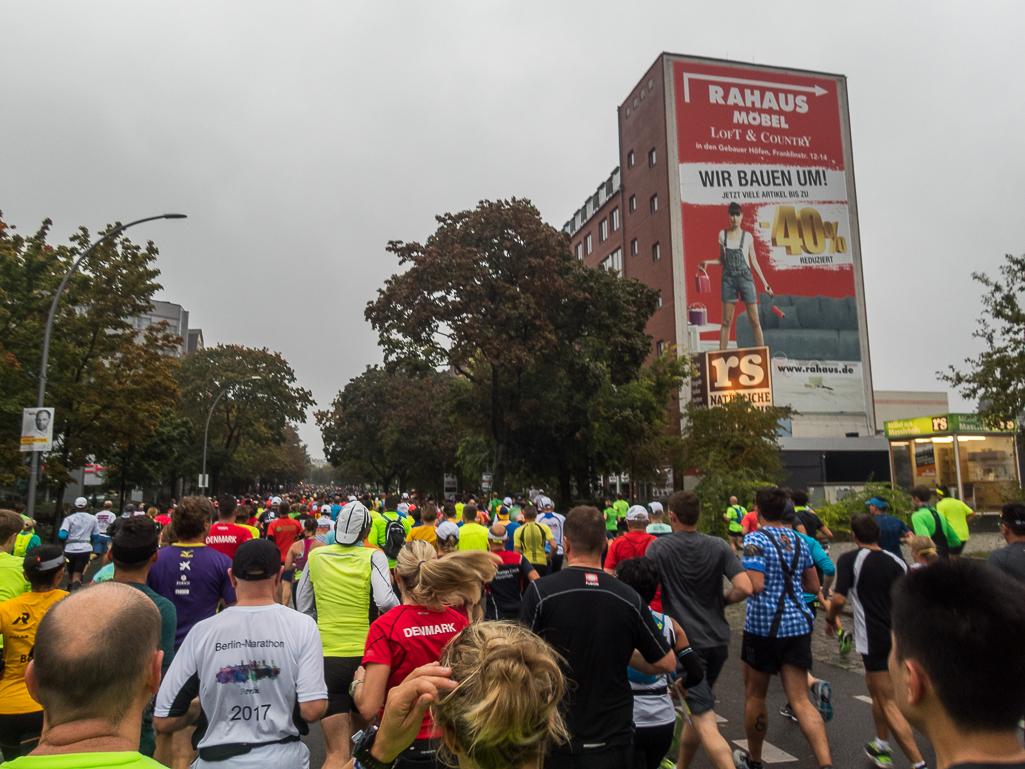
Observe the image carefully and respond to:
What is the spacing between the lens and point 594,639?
336 centimetres

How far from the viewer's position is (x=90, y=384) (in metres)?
23.1

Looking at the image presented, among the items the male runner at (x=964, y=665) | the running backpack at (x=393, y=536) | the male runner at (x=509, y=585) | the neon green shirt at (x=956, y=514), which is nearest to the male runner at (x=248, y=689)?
the male runner at (x=964, y=665)

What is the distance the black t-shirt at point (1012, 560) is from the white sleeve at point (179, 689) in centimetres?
477

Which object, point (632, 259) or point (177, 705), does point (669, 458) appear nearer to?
point (632, 259)

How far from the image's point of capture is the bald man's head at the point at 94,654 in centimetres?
171

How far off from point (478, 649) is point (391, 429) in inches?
2198

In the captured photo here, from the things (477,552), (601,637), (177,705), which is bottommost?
(177,705)

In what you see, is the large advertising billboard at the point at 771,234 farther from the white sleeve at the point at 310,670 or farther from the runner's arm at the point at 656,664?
the white sleeve at the point at 310,670

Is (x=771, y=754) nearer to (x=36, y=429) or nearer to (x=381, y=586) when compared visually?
(x=381, y=586)

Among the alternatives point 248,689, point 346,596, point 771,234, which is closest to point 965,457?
point 771,234

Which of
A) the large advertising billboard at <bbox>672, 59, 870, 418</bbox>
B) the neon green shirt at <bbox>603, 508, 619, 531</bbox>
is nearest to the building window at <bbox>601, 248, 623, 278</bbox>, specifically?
the large advertising billboard at <bbox>672, 59, 870, 418</bbox>

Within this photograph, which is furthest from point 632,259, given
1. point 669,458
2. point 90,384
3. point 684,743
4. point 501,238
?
point 684,743

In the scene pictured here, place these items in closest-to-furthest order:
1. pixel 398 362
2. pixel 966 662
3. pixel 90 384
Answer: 1. pixel 966 662
2. pixel 90 384
3. pixel 398 362

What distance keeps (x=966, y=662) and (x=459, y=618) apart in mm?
2368
